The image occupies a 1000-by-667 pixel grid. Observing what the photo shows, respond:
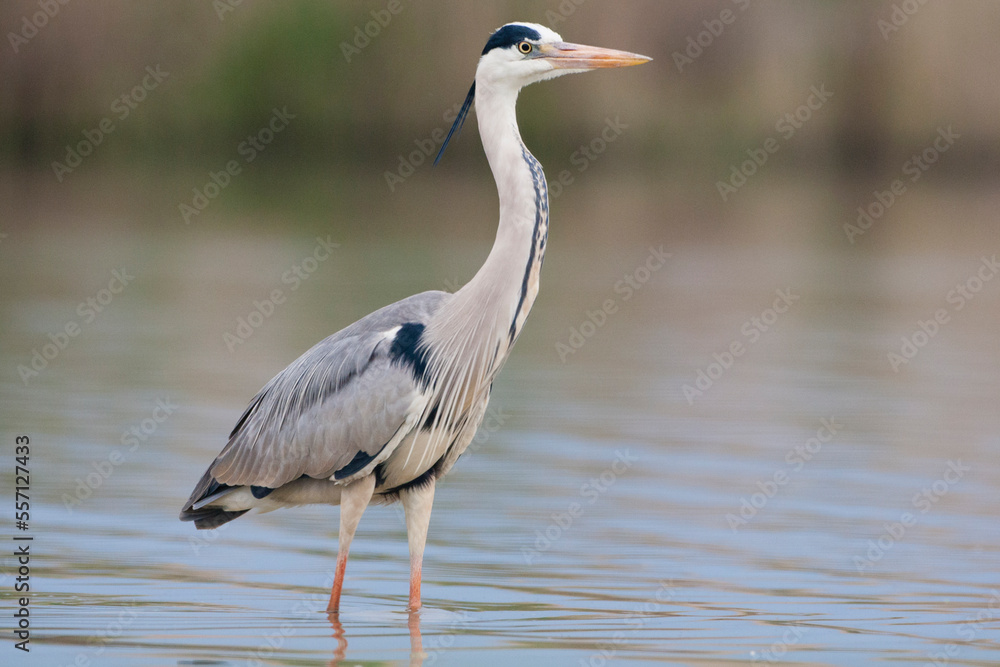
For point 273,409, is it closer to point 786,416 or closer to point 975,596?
point 975,596

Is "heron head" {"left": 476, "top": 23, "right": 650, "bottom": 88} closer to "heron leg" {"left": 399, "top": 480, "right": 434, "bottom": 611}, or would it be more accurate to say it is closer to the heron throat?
the heron throat

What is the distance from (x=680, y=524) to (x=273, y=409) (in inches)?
102

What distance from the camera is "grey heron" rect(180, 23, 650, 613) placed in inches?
278

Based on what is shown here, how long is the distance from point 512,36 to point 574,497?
3449 mm

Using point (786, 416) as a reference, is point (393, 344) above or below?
above

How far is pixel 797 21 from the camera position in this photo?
46.0m

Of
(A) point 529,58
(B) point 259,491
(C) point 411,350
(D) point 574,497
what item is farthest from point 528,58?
(D) point 574,497

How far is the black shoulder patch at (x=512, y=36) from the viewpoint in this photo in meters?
7.12

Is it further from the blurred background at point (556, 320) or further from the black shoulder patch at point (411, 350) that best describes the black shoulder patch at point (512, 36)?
the blurred background at point (556, 320)

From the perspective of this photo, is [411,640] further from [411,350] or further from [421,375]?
[411,350]

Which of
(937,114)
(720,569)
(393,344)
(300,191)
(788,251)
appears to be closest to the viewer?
(393,344)

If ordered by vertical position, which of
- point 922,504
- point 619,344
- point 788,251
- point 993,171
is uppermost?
point 922,504

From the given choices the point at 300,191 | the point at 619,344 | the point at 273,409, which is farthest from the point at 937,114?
the point at 273,409

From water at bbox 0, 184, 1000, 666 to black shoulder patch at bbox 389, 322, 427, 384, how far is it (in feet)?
3.52
